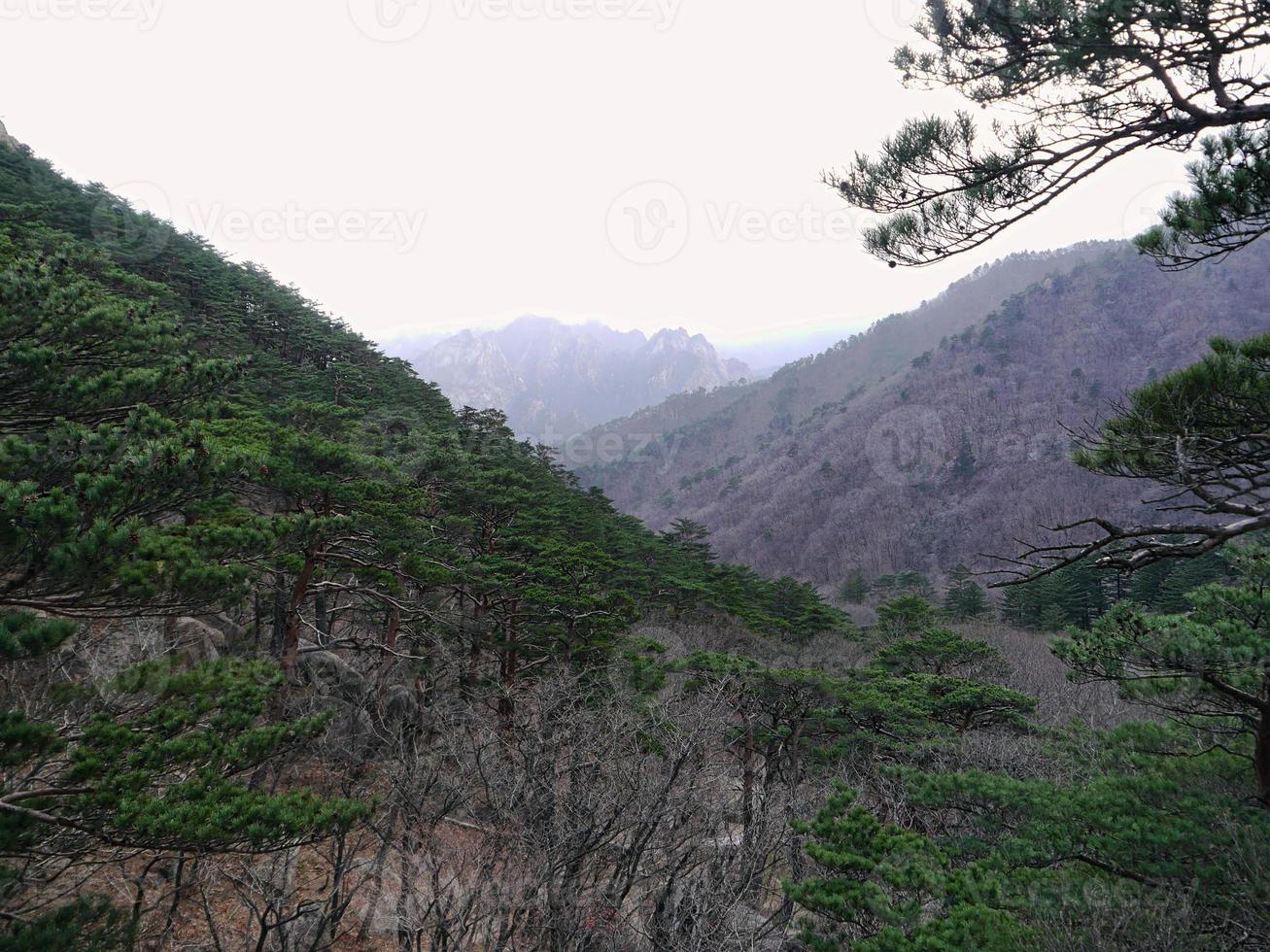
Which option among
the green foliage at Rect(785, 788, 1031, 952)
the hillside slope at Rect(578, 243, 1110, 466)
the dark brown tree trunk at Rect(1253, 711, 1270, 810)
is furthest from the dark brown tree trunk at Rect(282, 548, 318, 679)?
the hillside slope at Rect(578, 243, 1110, 466)

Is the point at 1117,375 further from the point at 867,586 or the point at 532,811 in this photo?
the point at 532,811

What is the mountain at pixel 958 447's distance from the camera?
80.2 meters

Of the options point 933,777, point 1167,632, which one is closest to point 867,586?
point 933,777

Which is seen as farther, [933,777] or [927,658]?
[927,658]

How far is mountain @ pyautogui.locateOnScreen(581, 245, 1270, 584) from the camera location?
80250 millimetres

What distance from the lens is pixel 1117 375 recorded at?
9469cm

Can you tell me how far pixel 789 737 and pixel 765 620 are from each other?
10245 mm

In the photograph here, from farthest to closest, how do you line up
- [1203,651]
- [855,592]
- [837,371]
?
[837,371] → [855,592] → [1203,651]

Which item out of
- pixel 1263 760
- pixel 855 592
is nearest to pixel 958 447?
pixel 855 592

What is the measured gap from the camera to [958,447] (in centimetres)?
9531

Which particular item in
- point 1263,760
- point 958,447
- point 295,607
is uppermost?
point 295,607

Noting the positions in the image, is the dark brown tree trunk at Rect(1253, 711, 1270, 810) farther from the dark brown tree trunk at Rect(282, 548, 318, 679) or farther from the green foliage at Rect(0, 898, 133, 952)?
the dark brown tree trunk at Rect(282, 548, 318, 679)

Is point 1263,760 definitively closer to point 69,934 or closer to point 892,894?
point 892,894

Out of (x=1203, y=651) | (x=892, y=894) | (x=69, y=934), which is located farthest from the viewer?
(x=892, y=894)
